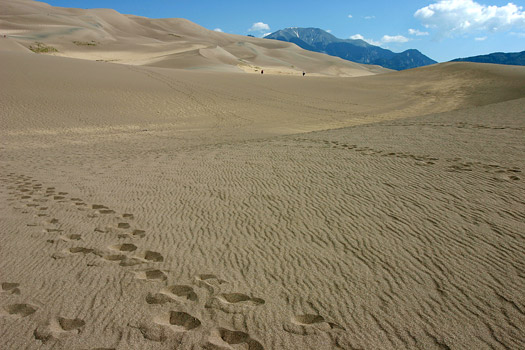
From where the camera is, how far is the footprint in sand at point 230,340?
247cm

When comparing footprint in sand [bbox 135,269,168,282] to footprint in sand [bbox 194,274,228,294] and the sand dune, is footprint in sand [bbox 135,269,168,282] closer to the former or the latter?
footprint in sand [bbox 194,274,228,294]

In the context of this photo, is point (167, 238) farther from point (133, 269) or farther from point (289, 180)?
point (289, 180)

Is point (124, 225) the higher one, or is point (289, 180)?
point (289, 180)

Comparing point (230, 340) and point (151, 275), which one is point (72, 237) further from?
point (230, 340)

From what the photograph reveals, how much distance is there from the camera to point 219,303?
2904 mm

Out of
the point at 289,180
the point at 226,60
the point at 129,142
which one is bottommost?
the point at 129,142

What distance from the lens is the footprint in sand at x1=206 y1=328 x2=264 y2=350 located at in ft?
8.10

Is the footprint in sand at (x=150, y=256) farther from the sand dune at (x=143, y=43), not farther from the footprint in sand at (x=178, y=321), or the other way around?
the sand dune at (x=143, y=43)

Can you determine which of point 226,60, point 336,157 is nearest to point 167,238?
point 336,157

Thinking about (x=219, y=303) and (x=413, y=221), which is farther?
(x=413, y=221)

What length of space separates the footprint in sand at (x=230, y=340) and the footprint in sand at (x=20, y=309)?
1491 millimetres

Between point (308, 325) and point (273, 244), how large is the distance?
1.37 metres

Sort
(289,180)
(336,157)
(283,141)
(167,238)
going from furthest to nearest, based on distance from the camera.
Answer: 1. (283,141)
2. (336,157)
3. (289,180)
4. (167,238)

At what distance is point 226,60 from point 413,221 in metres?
62.4
